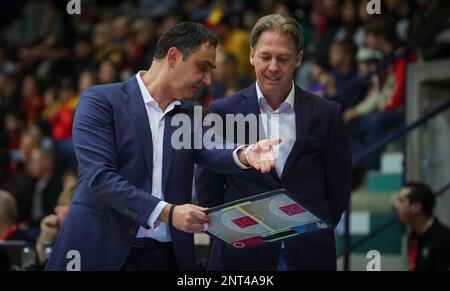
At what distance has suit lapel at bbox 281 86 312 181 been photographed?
3.30 metres

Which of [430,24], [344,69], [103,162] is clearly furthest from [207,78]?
[344,69]

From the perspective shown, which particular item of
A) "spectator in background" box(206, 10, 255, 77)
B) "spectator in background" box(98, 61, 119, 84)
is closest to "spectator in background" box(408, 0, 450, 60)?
"spectator in background" box(206, 10, 255, 77)

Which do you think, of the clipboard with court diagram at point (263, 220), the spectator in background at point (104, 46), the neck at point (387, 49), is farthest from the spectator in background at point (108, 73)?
the clipboard with court diagram at point (263, 220)

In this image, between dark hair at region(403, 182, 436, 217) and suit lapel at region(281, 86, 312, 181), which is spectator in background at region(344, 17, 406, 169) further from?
suit lapel at region(281, 86, 312, 181)

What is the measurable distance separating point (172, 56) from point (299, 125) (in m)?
0.54

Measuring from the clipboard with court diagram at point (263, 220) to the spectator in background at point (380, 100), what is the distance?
3.81m

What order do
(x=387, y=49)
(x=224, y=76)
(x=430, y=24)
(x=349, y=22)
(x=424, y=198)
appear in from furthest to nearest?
(x=349, y=22) → (x=387, y=49) → (x=430, y=24) → (x=224, y=76) → (x=424, y=198)

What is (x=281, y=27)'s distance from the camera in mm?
3301

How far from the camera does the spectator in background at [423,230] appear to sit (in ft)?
17.3

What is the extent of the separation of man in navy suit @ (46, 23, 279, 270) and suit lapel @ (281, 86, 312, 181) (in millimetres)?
218

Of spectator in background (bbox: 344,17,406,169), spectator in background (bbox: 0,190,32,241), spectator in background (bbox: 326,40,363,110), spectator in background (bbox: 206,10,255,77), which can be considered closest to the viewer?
spectator in background (bbox: 0,190,32,241)

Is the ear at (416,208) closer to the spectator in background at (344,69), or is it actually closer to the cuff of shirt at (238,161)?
the spectator in background at (344,69)

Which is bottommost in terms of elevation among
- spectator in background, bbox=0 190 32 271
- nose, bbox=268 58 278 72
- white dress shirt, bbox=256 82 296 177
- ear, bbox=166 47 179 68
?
spectator in background, bbox=0 190 32 271

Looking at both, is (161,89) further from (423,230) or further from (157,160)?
(423,230)
